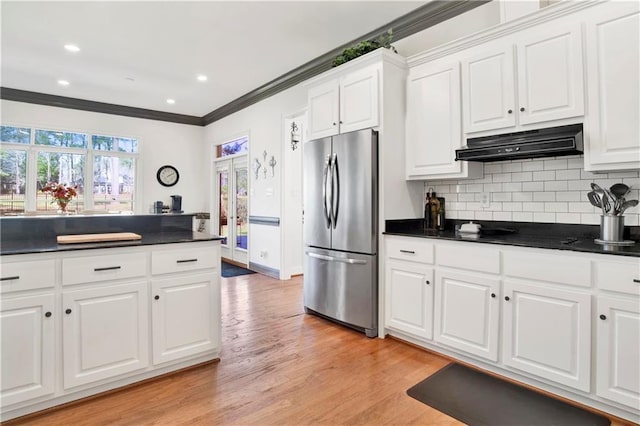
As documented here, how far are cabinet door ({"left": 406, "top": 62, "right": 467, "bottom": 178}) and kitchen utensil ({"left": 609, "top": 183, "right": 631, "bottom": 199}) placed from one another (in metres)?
0.94

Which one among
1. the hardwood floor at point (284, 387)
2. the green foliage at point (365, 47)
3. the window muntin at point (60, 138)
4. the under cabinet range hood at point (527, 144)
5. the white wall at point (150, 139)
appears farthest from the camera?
the window muntin at point (60, 138)

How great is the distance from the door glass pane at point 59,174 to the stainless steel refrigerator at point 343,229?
191 inches

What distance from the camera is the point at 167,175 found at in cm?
718

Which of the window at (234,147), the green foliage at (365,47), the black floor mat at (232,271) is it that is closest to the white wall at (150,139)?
the window at (234,147)

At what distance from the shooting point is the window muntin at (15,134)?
568 cm

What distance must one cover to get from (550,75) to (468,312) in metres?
1.67

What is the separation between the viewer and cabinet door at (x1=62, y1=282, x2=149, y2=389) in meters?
2.01

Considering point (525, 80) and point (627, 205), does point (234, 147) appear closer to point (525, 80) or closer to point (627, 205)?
point (525, 80)

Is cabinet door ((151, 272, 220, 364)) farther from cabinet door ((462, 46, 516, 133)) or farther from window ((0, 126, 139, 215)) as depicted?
window ((0, 126, 139, 215))

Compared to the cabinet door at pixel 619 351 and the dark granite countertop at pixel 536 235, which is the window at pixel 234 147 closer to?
the dark granite countertop at pixel 536 235

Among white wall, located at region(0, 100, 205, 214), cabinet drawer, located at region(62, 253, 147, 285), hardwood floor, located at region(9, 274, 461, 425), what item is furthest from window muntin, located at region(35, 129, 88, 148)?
cabinet drawer, located at region(62, 253, 147, 285)

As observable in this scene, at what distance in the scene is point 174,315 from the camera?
2.36 metres

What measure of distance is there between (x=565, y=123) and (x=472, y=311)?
1367 millimetres

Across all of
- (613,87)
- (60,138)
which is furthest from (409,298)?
(60,138)
